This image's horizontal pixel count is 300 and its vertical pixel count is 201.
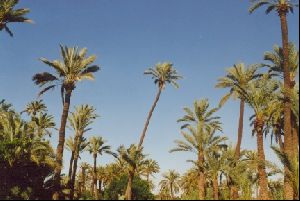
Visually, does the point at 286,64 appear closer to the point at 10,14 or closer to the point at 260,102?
the point at 260,102

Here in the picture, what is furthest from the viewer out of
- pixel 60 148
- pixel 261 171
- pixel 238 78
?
pixel 238 78

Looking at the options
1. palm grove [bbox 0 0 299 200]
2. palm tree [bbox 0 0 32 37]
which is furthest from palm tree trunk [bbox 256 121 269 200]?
palm tree [bbox 0 0 32 37]

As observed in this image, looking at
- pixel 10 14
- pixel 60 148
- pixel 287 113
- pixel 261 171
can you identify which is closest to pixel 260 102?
pixel 287 113

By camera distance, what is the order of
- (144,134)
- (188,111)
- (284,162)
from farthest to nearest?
(144,134) < (188,111) < (284,162)

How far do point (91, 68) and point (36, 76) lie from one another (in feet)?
14.2

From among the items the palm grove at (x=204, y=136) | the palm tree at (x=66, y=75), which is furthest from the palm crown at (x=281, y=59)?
the palm tree at (x=66, y=75)

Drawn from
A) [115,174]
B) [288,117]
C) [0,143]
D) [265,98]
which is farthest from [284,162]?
[115,174]

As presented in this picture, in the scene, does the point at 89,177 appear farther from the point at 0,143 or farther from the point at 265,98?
the point at 265,98

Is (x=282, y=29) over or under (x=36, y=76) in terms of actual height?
over

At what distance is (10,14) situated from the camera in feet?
104

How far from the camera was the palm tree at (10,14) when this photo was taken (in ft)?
103

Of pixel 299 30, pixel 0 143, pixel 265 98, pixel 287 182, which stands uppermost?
pixel 299 30

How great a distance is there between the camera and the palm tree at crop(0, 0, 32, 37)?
1235 inches

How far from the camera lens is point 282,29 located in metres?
27.7
